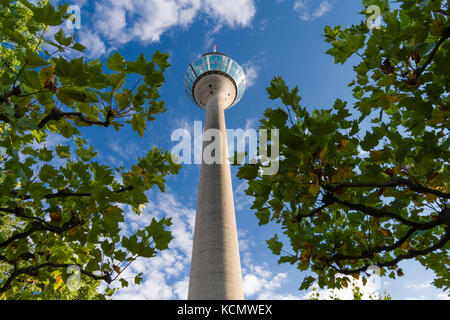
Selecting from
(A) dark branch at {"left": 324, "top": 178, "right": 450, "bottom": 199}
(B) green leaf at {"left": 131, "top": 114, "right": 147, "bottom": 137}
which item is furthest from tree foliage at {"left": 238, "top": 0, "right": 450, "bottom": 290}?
(B) green leaf at {"left": 131, "top": 114, "right": 147, "bottom": 137}

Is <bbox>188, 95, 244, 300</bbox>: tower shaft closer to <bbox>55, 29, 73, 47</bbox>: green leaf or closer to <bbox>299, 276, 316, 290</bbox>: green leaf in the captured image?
<bbox>299, 276, 316, 290</bbox>: green leaf

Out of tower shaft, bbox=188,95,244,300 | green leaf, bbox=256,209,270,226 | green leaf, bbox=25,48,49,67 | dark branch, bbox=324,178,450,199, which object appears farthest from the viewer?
tower shaft, bbox=188,95,244,300

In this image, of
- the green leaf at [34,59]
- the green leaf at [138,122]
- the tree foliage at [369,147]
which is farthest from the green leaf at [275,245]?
the green leaf at [34,59]

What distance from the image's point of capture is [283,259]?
11.7 ft

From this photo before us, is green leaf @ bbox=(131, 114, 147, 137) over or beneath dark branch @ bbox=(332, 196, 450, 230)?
over

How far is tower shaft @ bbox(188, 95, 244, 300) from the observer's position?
9.66m

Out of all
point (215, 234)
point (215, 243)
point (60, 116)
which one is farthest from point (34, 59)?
point (215, 234)

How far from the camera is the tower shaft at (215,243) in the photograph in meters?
9.66

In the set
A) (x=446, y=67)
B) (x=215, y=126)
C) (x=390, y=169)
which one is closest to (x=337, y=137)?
(x=390, y=169)

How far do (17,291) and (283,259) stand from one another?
4.95 meters

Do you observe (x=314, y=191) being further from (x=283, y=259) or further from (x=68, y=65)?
(x=68, y=65)

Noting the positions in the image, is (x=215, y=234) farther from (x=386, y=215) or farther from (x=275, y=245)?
(x=386, y=215)

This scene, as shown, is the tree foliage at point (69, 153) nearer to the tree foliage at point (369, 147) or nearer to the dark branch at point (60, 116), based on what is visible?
the dark branch at point (60, 116)

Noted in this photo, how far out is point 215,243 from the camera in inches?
428
